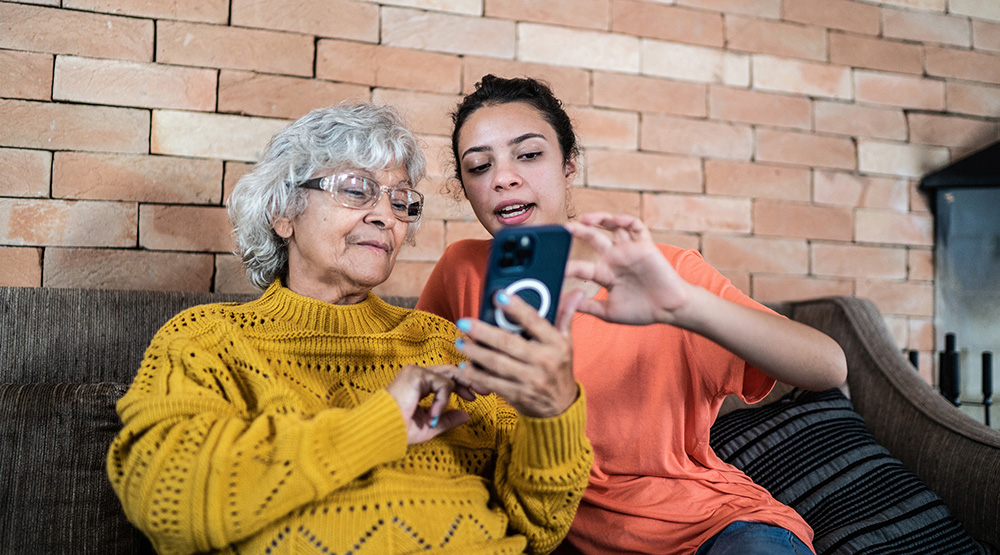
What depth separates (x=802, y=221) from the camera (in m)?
2.27

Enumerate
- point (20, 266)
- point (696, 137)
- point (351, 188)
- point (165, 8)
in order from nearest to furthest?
point (351, 188) < point (20, 266) < point (165, 8) < point (696, 137)

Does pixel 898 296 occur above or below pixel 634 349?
above

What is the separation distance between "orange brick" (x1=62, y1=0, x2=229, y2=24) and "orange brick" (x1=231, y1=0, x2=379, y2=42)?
40mm

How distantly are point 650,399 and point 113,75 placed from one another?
1.54m

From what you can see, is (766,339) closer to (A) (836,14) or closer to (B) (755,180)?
(B) (755,180)

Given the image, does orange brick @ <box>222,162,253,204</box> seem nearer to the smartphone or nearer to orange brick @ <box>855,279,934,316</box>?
the smartphone

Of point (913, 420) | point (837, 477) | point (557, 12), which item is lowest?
point (837, 477)

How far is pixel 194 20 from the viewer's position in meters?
1.77

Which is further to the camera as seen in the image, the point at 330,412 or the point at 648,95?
the point at 648,95

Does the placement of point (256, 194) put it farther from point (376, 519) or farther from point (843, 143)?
point (843, 143)

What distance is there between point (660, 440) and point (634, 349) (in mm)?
172

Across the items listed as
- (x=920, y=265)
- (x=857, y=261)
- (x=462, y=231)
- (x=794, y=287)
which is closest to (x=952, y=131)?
(x=920, y=265)

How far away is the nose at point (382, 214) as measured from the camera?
1217 mm

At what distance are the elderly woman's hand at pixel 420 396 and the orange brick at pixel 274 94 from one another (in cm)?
110
